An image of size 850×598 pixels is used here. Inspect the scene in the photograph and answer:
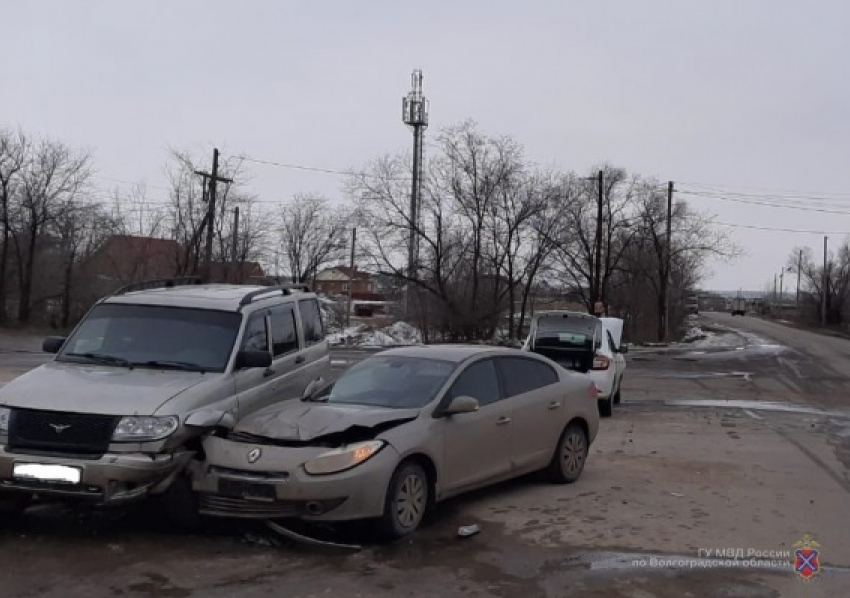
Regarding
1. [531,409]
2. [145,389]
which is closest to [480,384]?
[531,409]

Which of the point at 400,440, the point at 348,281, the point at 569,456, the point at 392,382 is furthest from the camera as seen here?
the point at 348,281

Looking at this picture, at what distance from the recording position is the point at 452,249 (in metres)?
44.6

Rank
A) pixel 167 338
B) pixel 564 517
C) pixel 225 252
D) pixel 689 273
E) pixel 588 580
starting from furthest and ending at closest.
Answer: pixel 689 273
pixel 225 252
pixel 167 338
pixel 564 517
pixel 588 580

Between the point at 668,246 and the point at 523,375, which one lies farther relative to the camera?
the point at 668,246

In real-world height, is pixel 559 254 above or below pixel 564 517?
above

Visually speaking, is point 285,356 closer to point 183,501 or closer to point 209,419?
Answer: point 209,419

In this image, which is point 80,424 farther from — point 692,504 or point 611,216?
point 611,216

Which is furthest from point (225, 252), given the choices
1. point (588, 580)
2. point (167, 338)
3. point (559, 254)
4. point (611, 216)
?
point (588, 580)

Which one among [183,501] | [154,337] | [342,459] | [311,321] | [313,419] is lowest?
[183,501]

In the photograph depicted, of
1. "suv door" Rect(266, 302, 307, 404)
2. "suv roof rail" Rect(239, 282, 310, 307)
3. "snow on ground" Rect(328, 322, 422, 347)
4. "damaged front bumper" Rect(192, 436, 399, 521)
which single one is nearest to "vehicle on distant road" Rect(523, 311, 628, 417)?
"suv roof rail" Rect(239, 282, 310, 307)

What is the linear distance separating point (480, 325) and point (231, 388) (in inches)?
1443

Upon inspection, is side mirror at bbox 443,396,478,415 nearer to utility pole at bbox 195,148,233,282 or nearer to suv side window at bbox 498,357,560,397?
suv side window at bbox 498,357,560,397

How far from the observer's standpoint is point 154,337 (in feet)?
27.0

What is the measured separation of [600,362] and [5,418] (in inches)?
434
